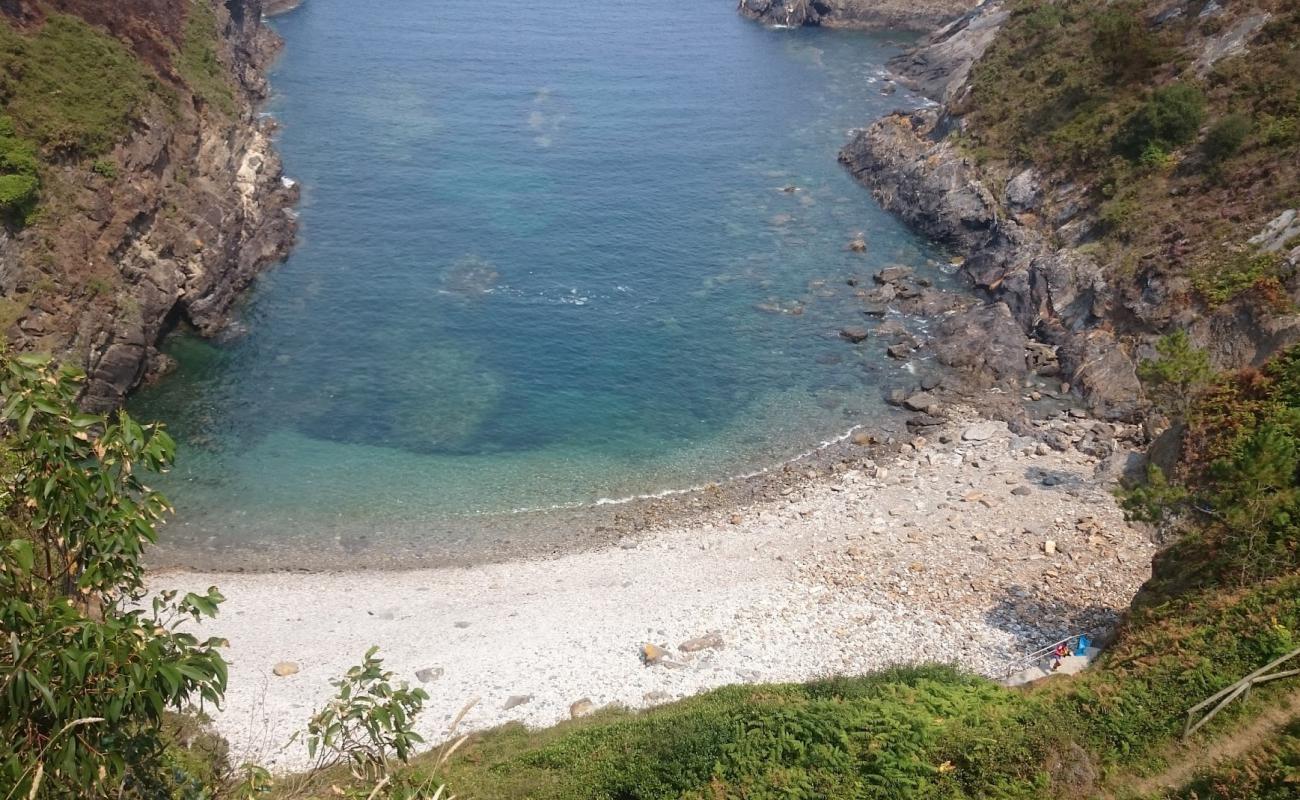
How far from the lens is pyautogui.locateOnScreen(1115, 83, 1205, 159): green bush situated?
2341 inches

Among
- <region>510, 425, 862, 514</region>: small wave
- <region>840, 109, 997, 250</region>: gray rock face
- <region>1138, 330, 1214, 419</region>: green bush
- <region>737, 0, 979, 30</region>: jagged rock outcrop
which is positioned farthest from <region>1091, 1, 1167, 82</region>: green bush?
<region>737, 0, 979, 30</region>: jagged rock outcrop

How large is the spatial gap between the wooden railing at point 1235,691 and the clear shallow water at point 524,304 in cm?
2994

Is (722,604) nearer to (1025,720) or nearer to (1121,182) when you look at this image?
(1025,720)

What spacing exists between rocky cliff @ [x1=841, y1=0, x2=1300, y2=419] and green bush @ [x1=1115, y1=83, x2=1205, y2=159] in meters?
0.12

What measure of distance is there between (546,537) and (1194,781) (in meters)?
30.3

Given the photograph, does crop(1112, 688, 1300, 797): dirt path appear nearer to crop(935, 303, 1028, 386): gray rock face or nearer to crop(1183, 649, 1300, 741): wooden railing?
crop(1183, 649, 1300, 741): wooden railing

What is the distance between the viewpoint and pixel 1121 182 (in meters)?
60.9

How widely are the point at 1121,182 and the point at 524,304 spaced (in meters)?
41.1

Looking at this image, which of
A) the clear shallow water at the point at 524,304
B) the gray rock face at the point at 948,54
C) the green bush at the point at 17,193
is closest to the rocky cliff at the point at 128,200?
the green bush at the point at 17,193

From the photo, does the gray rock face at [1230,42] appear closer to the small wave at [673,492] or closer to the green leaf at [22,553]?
the small wave at [673,492]

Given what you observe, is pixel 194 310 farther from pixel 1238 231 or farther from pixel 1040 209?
pixel 1238 231

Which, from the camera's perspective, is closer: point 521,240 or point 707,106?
point 521,240

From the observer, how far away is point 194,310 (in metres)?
57.6

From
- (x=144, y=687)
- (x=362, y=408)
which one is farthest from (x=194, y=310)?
(x=144, y=687)
